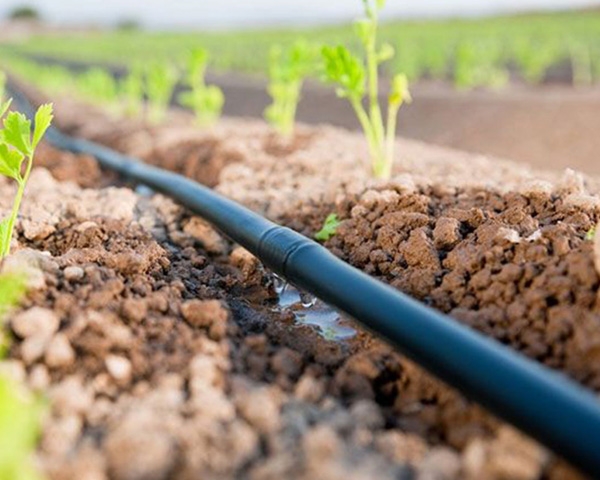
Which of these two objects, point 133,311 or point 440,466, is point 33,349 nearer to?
point 133,311

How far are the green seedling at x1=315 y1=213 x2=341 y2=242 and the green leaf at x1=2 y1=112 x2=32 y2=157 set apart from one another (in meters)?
1.29

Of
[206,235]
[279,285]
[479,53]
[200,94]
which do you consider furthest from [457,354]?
[479,53]

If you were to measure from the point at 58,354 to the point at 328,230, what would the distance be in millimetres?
1600

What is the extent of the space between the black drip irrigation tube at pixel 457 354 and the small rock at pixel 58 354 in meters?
0.83

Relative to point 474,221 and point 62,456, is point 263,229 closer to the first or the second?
point 474,221

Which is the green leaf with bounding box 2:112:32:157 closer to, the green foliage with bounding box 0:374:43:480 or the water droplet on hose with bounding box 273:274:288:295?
the water droplet on hose with bounding box 273:274:288:295

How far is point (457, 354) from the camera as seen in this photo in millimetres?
1784

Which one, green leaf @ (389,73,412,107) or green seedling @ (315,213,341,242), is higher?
green leaf @ (389,73,412,107)

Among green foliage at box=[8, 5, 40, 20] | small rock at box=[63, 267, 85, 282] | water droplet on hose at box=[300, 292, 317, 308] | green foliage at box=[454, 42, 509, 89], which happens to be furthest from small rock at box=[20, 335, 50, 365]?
green foliage at box=[8, 5, 40, 20]

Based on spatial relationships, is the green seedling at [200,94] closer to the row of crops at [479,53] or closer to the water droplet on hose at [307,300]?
the row of crops at [479,53]

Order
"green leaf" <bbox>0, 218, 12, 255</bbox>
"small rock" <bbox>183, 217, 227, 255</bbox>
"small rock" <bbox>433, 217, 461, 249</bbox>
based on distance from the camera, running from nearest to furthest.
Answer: "green leaf" <bbox>0, 218, 12, 255</bbox> < "small rock" <bbox>433, 217, 461, 249</bbox> < "small rock" <bbox>183, 217, 227, 255</bbox>

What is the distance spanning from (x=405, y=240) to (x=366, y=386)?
0.97 m

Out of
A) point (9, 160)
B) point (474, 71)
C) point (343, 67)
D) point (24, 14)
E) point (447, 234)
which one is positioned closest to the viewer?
point (9, 160)

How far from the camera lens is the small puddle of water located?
2596 mm
